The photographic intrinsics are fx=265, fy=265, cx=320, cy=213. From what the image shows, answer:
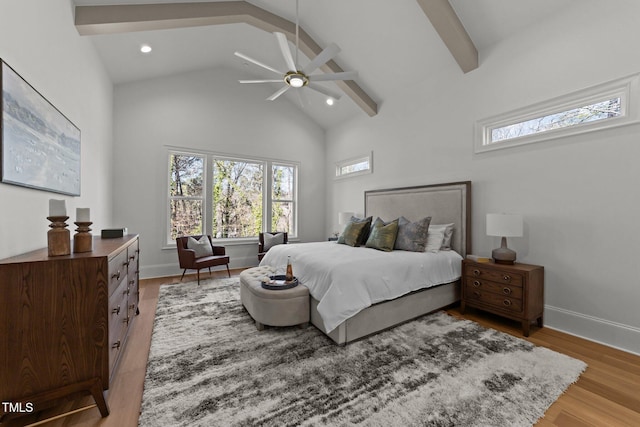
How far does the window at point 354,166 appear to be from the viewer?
552 centimetres

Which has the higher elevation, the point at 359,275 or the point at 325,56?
the point at 325,56

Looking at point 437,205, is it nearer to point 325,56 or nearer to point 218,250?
point 325,56

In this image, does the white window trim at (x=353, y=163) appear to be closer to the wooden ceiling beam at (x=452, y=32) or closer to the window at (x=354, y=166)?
the window at (x=354, y=166)

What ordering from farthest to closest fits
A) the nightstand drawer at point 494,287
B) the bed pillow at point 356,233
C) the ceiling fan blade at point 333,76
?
the bed pillow at point 356,233 → the ceiling fan blade at point 333,76 → the nightstand drawer at point 494,287

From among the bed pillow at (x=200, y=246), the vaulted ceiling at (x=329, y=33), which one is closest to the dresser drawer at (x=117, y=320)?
the bed pillow at (x=200, y=246)

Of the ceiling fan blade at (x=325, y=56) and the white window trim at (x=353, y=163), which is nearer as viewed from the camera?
the ceiling fan blade at (x=325, y=56)

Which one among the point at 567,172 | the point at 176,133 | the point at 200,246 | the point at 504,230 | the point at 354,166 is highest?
the point at 176,133

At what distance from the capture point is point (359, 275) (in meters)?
2.54

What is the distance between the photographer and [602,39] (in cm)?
254

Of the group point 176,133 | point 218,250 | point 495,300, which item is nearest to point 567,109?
point 495,300

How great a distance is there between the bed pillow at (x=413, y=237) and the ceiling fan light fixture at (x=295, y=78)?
231cm

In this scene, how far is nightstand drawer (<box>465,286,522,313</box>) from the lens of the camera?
272 cm

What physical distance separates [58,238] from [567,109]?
14.8 feet

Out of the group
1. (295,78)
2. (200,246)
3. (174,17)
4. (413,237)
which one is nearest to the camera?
(295,78)
